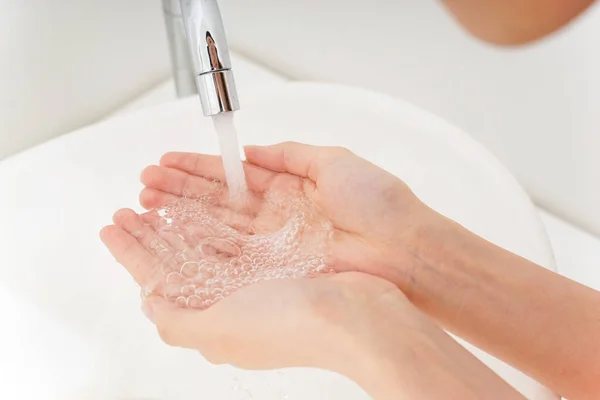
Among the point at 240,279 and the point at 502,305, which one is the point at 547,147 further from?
the point at 240,279

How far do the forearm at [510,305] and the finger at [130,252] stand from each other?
0.29 meters

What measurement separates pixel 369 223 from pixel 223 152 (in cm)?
18

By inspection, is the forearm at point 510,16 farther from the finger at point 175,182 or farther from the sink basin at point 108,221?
the finger at point 175,182

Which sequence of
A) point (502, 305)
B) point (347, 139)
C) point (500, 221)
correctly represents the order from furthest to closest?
point (347, 139) < point (500, 221) < point (502, 305)

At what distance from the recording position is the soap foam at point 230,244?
0.72m

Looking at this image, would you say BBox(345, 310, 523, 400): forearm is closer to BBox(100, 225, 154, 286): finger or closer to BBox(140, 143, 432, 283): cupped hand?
BBox(140, 143, 432, 283): cupped hand

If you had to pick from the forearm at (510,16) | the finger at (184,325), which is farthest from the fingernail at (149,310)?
the forearm at (510,16)

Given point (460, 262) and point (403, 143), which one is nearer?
point (460, 262)

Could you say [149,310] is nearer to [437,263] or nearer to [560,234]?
[437,263]

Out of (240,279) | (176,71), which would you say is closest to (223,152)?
(240,279)

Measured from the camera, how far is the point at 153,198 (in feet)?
2.65

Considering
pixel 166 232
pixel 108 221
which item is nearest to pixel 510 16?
pixel 166 232

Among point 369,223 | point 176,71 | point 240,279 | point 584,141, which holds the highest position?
point 584,141

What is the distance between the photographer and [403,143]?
2.92 feet
